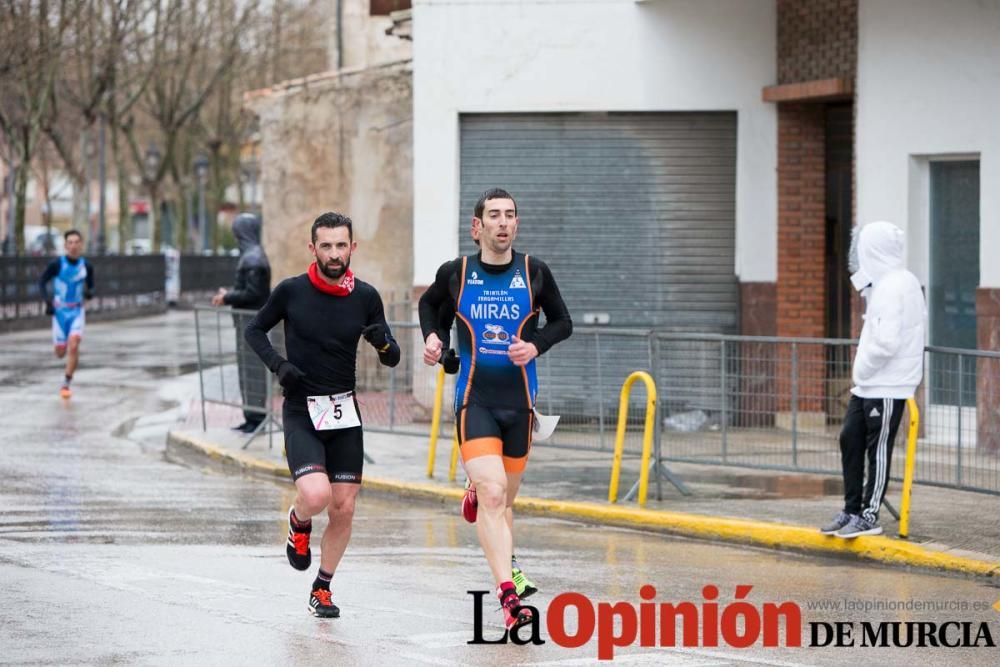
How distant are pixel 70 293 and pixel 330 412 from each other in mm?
14572

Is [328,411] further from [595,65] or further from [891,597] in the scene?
[595,65]

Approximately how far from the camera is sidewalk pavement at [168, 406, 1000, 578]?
1098 cm

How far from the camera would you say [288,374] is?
8430 mm

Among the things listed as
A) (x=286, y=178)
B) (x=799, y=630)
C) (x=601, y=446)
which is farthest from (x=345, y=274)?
(x=286, y=178)

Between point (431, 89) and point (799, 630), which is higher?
point (431, 89)

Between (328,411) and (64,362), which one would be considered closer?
(328,411)

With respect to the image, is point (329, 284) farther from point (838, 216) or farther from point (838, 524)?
point (838, 216)

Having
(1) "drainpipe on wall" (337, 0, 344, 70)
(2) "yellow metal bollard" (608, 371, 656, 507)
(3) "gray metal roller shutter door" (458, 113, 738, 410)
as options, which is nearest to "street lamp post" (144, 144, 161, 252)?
(1) "drainpipe on wall" (337, 0, 344, 70)

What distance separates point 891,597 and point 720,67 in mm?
9126

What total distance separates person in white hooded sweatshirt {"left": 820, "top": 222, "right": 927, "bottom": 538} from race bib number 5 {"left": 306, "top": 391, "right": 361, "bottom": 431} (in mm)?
3577

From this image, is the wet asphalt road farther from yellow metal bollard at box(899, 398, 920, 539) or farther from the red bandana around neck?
the red bandana around neck

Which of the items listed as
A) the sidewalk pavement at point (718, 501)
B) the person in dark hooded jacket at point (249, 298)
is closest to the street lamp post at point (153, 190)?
the person in dark hooded jacket at point (249, 298)

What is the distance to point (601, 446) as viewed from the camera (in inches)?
543

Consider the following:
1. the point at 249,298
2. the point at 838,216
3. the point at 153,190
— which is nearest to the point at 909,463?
the point at 838,216
